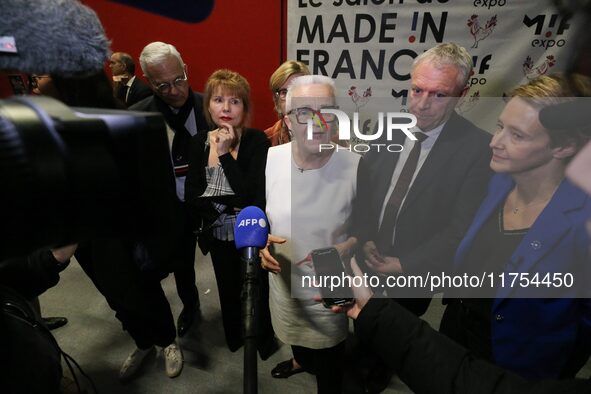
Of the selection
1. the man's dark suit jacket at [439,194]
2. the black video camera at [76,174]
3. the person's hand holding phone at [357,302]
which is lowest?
the person's hand holding phone at [357,302]

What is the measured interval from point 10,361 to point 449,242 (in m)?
1.08

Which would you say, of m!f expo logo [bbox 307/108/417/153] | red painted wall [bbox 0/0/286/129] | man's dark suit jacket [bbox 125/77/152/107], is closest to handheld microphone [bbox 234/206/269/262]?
m!f expo logo [bbox 307/108/417/153]

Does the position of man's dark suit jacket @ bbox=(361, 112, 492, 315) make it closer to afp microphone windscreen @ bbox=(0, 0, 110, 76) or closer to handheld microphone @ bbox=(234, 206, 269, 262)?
handheld microphone @ bbox=(234, 206, 269, 262)

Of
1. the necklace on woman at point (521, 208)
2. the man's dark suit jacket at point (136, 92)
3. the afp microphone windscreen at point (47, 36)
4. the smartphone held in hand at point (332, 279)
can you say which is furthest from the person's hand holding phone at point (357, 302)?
the man's dark suit jacket at point (136, 92)

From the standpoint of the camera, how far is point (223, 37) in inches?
99.1

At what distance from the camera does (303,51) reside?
229cm

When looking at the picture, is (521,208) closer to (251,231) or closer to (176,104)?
(251,231)

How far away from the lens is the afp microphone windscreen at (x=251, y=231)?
2.31 ft

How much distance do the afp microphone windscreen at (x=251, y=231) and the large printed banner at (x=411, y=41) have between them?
1571 mm

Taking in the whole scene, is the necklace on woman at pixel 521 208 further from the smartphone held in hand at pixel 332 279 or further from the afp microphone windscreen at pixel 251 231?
the afp microphone windscreen at pixel 251 231

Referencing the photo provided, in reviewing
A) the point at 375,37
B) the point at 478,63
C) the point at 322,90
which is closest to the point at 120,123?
the point at 322,90

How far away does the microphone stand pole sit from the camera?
460 millimetres

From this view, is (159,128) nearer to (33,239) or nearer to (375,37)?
(33,239)

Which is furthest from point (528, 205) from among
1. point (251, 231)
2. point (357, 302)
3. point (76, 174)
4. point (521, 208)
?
point (76, 174)
